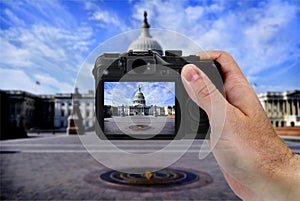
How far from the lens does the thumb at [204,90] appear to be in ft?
4.45

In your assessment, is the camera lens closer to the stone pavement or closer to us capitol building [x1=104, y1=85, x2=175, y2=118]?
us capitol building [x1=104, y1=85, x2=175, y2=118]

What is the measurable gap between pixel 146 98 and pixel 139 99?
52 millimetres

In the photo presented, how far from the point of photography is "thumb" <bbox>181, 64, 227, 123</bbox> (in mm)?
1355

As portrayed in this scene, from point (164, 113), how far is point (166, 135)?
0.13m

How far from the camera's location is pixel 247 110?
1.46 metres

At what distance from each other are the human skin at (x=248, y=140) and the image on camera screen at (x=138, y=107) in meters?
0.14

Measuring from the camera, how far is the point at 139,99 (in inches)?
55.4

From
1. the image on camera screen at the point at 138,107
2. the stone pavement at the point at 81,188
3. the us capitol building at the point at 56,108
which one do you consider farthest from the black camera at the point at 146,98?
the us capitol building at the point at 56,108

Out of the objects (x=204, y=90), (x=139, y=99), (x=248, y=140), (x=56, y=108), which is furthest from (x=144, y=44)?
(x=56, y=108)

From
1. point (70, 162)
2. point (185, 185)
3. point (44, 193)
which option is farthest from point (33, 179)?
point (185, 185)

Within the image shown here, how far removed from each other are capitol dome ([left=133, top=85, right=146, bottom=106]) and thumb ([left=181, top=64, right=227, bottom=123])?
0.22m

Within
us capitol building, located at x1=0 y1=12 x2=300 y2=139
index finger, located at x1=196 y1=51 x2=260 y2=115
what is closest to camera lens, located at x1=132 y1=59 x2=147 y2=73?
index finger, located at x1=196 y1=51 x2=260 y2=115

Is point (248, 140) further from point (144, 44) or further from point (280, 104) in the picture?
point (280, 104)

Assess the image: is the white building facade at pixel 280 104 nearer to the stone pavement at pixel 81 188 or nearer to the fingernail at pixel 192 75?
the stone pavement at pixel 81 188
